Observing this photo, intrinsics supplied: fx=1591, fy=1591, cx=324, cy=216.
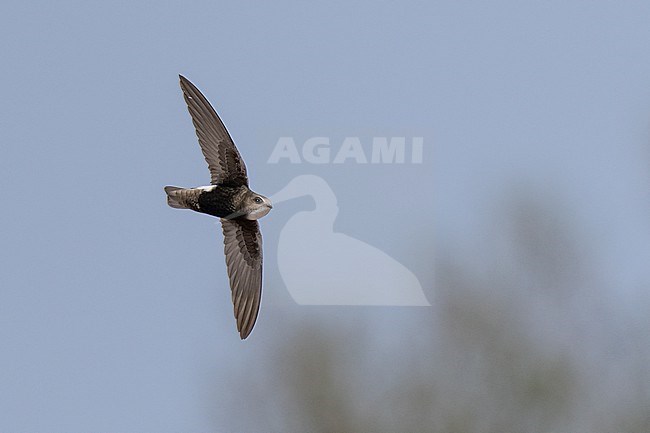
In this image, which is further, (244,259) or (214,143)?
(244,259)

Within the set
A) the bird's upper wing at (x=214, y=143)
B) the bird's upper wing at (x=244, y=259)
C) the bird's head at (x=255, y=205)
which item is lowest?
the bird's upper wing at (x=244, y=259)

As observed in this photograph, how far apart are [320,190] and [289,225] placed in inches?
46.6

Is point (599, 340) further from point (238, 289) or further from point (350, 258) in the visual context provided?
point (238, 289)

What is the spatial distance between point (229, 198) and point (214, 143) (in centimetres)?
18

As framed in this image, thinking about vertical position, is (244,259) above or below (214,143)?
below

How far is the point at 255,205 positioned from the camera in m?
3.98

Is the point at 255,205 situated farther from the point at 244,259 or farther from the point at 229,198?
the point at 244,259

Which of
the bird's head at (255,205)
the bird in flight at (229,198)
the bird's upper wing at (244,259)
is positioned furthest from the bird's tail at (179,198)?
the bird's upper wing at (244,259)

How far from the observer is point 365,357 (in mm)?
11242

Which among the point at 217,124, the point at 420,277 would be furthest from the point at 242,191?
the point at 420,277

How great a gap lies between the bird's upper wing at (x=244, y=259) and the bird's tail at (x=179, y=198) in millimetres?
345

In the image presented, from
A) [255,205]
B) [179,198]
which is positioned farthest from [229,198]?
[179,198]

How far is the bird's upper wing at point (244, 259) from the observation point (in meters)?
4.17

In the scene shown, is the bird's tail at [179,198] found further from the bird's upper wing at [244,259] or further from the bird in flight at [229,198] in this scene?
the bird's upper wing at [244,259]
